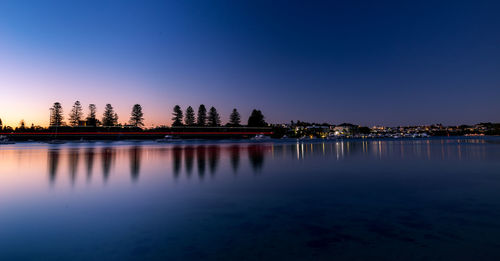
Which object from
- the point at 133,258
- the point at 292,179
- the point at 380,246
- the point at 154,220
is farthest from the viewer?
the point at 292,179

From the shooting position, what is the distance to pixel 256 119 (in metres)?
135

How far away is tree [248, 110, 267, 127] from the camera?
135 m

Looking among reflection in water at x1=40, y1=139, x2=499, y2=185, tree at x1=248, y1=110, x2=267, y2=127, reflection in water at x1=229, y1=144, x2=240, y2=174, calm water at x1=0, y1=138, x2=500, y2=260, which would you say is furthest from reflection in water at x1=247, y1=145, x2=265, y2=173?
tree at x1=248, y1=110, x2=267, y2=127

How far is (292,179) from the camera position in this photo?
11766 millimetres

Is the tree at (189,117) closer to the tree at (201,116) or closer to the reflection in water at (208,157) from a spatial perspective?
the tree at (201,116)

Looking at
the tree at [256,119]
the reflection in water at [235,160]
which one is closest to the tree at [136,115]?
the tree at [256,119]

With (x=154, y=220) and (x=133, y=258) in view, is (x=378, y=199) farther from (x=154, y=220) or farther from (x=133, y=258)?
(x=133, y=258)

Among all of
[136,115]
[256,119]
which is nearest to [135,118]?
[136,115]

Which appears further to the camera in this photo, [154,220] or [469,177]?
[469,177]

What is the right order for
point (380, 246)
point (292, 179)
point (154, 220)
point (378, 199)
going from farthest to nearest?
point (292, 179), point (378, 199), point (154, 220), point (380, 246)

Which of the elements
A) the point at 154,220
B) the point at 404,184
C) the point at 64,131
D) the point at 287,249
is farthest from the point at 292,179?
the point at 64,131

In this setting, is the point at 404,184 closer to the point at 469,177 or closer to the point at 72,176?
the point at 469,177

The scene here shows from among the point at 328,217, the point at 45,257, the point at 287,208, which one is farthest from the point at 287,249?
the point at 45,257

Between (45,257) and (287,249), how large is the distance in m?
3.64
